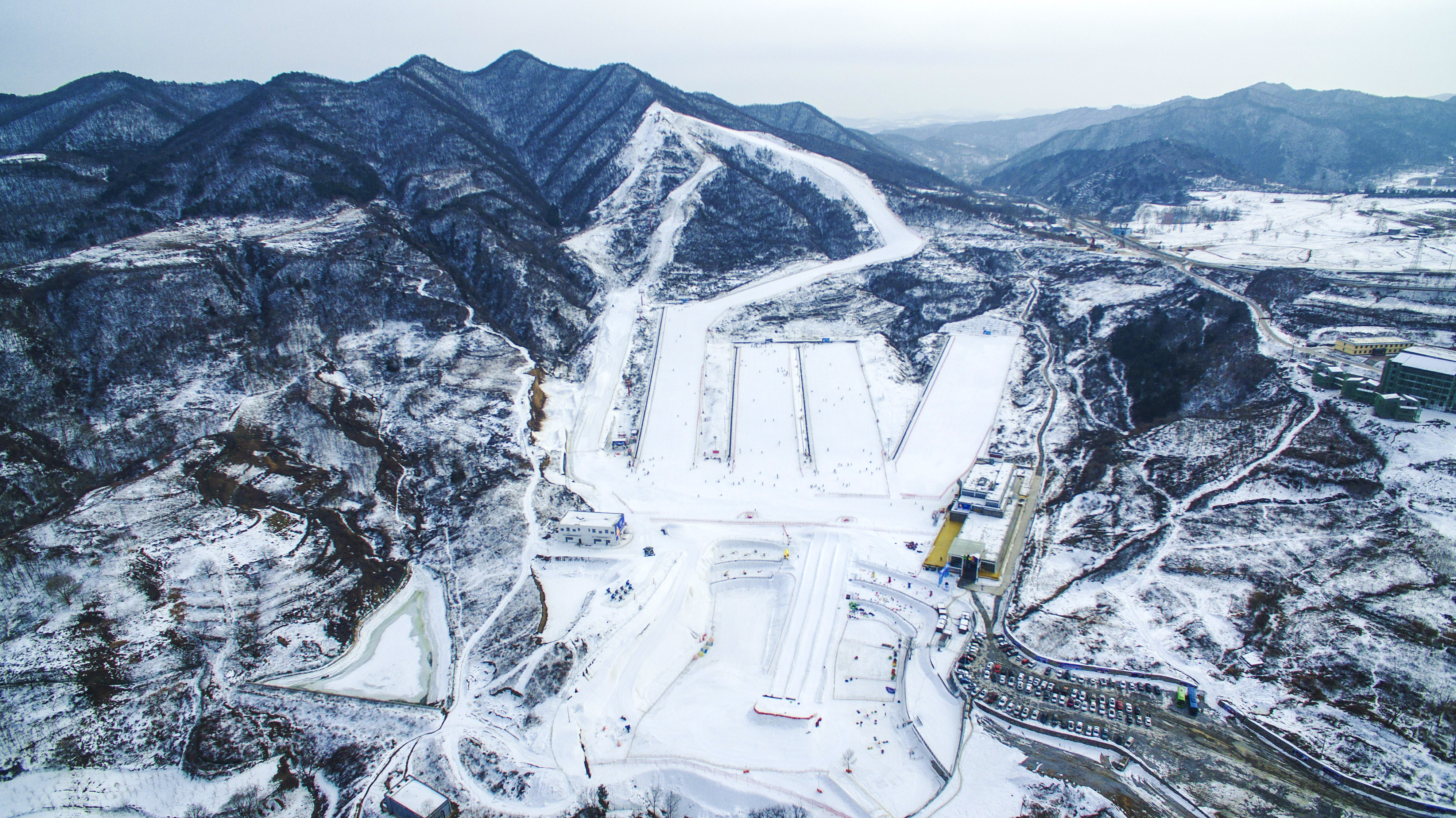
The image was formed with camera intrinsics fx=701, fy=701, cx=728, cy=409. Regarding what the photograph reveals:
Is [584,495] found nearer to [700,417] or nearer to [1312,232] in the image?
[700,417]

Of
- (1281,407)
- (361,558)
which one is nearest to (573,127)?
(361,558)

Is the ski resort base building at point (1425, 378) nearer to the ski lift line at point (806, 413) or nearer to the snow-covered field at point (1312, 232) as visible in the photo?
the snow-covered field at point (1312, 232)

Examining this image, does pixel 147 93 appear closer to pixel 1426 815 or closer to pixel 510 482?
pixel 510 482

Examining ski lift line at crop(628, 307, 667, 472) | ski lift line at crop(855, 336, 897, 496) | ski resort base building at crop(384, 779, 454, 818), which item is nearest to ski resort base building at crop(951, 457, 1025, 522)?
ski lift line at crop(855, 336, 897, 496)

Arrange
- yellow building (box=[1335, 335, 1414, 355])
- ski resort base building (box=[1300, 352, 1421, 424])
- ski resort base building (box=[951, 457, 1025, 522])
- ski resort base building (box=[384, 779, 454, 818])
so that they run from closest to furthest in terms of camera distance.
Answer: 1. ski resort base building (box=[384, 779, 454, 818])
2. ski resort base building (box=[1300, 352, 1421, 424])
3. ski resort base building (box=[951, 457, 1025, 522])
4. yellow building (box=[1335, 335, 1414, 355])

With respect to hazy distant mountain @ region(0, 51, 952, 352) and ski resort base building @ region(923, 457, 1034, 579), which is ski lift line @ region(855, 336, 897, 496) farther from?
hazy distant mountain @ region(0, 51, 952, 352)
